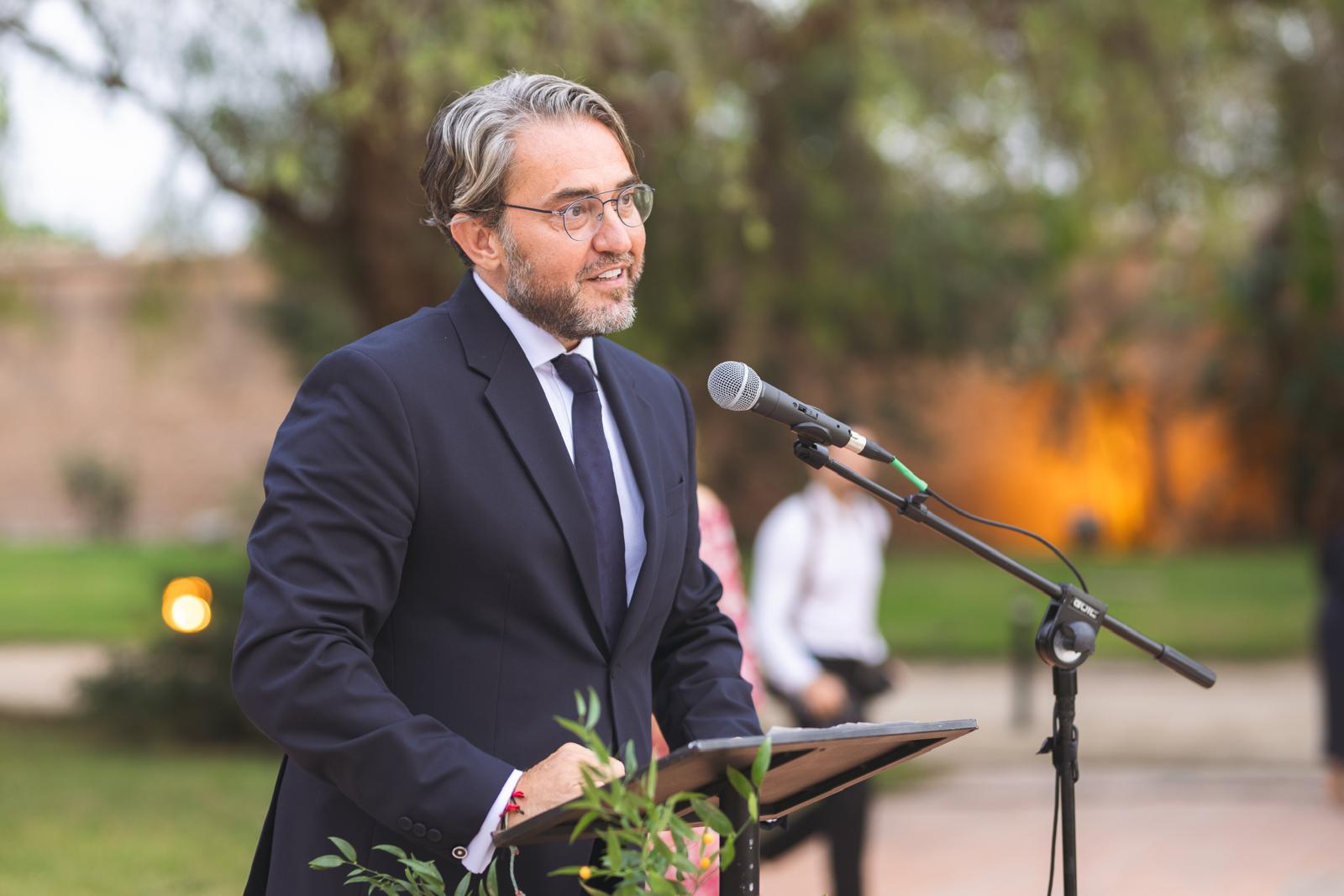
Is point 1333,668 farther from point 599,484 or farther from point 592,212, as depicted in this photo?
point 592,212

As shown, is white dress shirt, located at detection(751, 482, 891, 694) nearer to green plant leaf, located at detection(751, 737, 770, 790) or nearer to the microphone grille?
the microphone grille

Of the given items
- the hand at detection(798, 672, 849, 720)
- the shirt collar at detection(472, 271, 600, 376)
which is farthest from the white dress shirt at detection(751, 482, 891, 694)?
the shirt collar at detection(472, 271, 600, 376)

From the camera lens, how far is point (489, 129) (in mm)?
2271

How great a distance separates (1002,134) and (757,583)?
5775 mm

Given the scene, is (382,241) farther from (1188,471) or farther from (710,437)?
(1188,471)

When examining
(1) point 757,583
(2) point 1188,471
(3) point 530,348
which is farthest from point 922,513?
(2) point 1188,471

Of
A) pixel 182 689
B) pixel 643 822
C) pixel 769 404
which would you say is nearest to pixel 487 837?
pixel 643 822

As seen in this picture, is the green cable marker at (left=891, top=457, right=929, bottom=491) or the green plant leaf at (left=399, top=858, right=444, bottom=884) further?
the green cable marker at (left=891, top=457, right=929, bottom=491)

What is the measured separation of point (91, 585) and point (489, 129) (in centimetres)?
1962

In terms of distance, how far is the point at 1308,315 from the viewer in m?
21.6

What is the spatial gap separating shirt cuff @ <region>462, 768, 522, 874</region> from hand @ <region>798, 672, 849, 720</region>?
317 centimetres

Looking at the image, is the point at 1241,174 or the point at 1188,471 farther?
the point at 1188,471

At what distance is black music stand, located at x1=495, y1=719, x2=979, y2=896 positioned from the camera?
69.5 inches

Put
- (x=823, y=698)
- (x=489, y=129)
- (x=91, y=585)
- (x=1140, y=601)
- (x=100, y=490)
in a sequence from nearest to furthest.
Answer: (x=489, y=129), (x=823, y=698), (x=1140, y=601), (x=91, y=585), (x=100, y=490)
